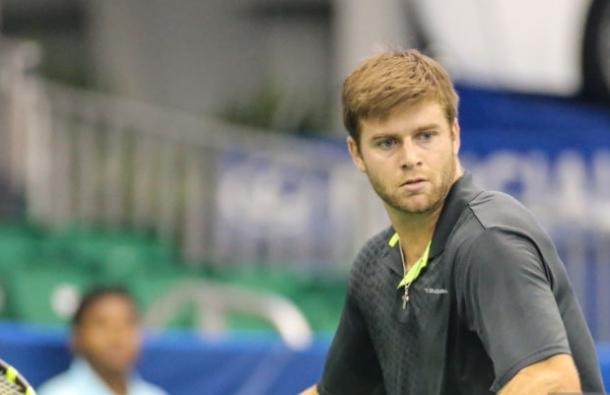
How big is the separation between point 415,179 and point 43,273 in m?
6.57

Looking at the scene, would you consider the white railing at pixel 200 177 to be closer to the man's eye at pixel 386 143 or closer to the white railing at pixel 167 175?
the white railing at pixel 167 175

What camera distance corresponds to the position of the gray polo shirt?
334 cm

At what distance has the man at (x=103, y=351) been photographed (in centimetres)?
671

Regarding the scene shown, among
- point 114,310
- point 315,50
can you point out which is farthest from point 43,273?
point 315,50

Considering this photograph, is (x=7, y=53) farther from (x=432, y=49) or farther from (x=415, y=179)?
(x=415, y=179)

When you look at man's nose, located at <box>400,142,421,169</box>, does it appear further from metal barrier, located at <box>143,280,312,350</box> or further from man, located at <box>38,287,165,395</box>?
metal barrier, located at <box>143,280,312,350</box>

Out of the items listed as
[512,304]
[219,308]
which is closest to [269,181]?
[219,308]

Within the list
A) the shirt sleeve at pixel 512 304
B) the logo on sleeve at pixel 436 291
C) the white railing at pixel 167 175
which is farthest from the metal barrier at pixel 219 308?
the shirt sleeve at pixel 512 304

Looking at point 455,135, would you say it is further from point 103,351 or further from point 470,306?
point 103,351

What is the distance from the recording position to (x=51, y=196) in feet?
36.9

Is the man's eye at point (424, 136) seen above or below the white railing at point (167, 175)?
above

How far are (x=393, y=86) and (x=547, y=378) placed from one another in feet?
2.24

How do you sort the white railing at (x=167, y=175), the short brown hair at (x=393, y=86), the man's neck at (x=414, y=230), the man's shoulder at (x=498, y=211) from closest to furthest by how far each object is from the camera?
the man's shoulder at (x=498, y=211) → the short brown hair at (x=393, y=86) → the man's neck at (x=414, y=230) → the white railing at (x=167, y=175)

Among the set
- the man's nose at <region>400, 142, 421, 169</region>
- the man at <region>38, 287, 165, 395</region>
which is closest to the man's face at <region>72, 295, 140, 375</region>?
the man at <region>38, 287, 165, 395</region>
